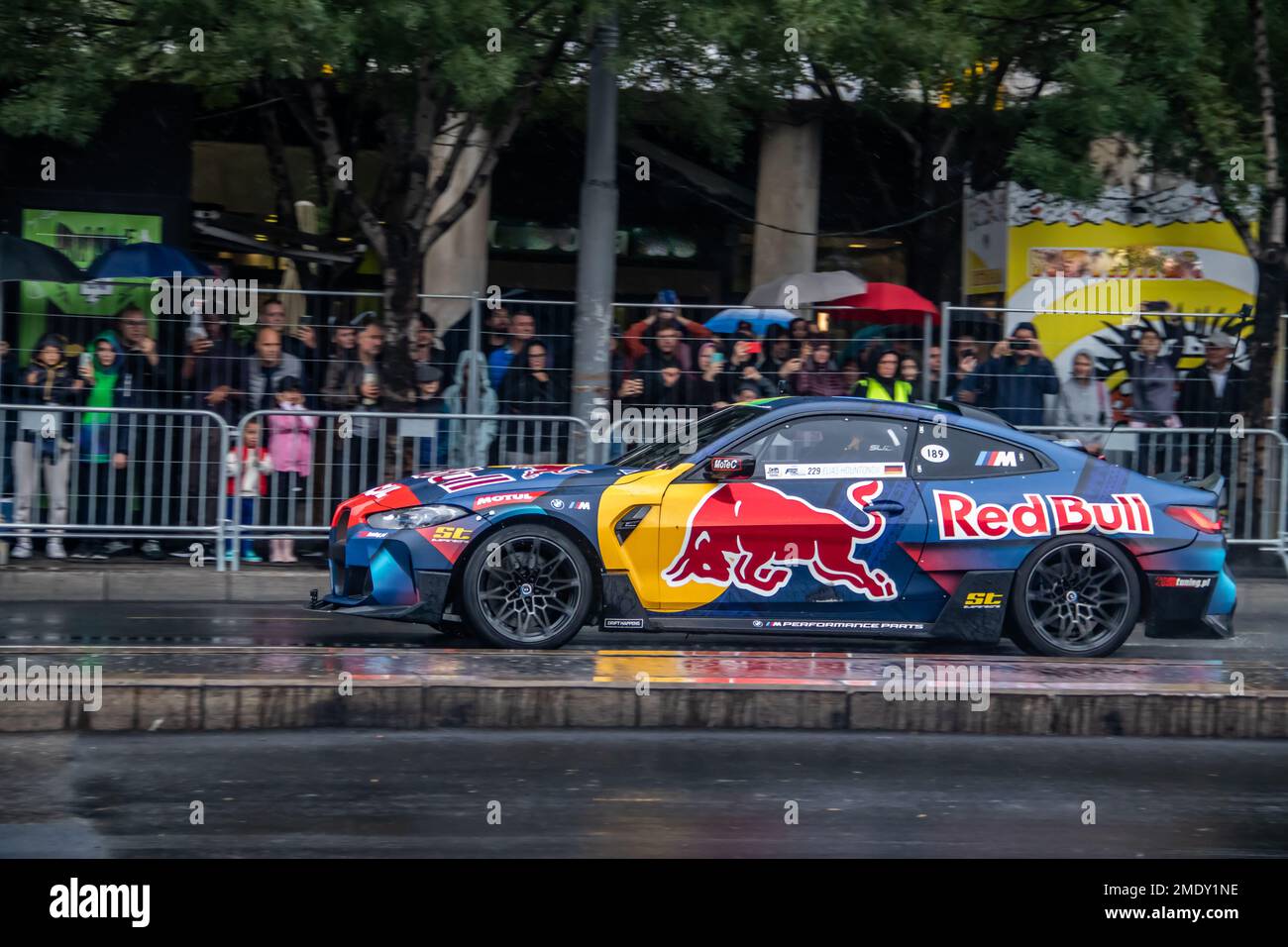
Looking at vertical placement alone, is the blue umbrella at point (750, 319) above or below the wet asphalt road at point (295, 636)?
above

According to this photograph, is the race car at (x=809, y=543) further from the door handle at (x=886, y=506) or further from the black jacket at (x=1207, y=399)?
the black jacket at (x=1207, y=399)

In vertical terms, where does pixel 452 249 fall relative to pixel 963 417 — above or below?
above

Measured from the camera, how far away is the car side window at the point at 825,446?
30.0 feet

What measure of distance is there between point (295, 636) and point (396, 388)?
340 cm

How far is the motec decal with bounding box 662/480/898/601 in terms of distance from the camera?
8992 millimetres

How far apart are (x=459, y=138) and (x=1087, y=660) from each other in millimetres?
6907

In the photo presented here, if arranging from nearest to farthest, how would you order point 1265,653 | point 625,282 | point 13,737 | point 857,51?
point 13,737, point 1265,653, point 857,51, point 625,282

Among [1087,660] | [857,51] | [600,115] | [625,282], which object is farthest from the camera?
[625,282]

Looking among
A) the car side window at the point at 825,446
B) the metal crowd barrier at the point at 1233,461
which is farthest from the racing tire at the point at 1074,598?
the metal crowd barrier at the point at 1233,461

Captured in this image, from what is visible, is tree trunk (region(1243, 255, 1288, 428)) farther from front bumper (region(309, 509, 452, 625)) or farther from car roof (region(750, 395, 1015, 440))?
front bumper (region(309, 509, 452, 625))

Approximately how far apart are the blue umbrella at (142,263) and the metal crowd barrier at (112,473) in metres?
2.31
